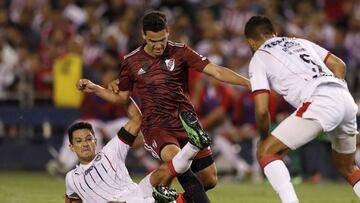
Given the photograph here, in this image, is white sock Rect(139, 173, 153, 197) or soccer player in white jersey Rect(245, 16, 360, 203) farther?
white sock Rect(139, 173, 153, 197)

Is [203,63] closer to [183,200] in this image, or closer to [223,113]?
[183,200]

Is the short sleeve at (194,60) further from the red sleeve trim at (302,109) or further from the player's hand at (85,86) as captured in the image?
the red sleeve trim at (302,109)

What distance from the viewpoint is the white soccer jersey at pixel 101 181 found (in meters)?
10.6

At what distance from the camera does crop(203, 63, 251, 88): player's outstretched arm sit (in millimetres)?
10336

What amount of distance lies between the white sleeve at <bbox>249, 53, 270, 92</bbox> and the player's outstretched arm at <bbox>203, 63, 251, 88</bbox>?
45 cm

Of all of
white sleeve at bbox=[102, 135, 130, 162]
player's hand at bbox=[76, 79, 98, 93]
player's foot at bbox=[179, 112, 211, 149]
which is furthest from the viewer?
white sleeve at bbox=[102, 135, 130, 162]

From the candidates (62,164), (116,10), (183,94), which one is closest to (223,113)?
(62,164)

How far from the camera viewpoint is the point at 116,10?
70.3 feet

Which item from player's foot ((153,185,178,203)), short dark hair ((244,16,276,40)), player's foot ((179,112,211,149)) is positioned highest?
short dark hair ((244,16,276,40))

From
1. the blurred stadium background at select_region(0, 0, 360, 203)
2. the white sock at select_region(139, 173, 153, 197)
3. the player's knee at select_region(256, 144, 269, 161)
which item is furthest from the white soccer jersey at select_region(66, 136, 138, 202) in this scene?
the blurred stadium background at select_region(0, 0, 360, 203)

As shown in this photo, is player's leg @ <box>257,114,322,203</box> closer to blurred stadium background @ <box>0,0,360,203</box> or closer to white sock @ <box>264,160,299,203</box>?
white sock @ <box>264,160,299,203</box>

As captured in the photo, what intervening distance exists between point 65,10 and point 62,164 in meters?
4.87

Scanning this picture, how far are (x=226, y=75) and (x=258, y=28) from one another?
0.60 metres

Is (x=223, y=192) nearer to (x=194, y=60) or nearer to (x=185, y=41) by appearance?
(x=185, y=41)
